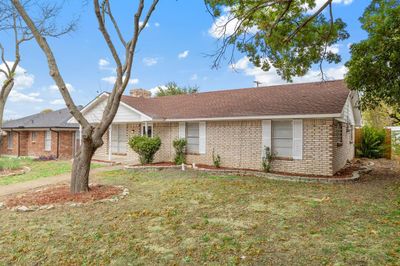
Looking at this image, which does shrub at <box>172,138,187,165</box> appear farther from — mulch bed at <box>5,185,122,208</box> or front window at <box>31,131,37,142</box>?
front window at <box>31,131,37,142</box>

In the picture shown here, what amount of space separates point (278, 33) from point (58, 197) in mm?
8916

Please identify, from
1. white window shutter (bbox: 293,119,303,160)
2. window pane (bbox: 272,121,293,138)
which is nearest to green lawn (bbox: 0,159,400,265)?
white window shutter (bbox: 293,119,303,160)

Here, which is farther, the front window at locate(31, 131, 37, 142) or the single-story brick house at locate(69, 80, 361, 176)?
the front window at locate(31, 131, 37, 142)

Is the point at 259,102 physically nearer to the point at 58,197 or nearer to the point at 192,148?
the point at 192,148

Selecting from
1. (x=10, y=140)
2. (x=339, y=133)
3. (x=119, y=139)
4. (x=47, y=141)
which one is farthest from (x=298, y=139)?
(x=10, y=140)

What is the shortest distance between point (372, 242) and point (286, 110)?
24.2 feet

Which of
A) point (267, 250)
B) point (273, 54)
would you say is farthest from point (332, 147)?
point (267, 250)

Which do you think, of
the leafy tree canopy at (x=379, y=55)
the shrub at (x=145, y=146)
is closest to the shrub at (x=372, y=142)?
the leafy tree canopy at (x=379, y=55)

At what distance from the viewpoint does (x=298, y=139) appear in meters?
10.7

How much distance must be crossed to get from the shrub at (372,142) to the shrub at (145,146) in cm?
1377

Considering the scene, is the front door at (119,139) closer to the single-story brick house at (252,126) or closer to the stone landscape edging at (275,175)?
the single-story brick house at (252,126)

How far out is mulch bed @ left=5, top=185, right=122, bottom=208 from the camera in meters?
Answer: 6.93

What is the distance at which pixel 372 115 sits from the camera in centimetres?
→ 2769

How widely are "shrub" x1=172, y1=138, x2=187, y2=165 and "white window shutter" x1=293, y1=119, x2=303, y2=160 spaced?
5387 mm
